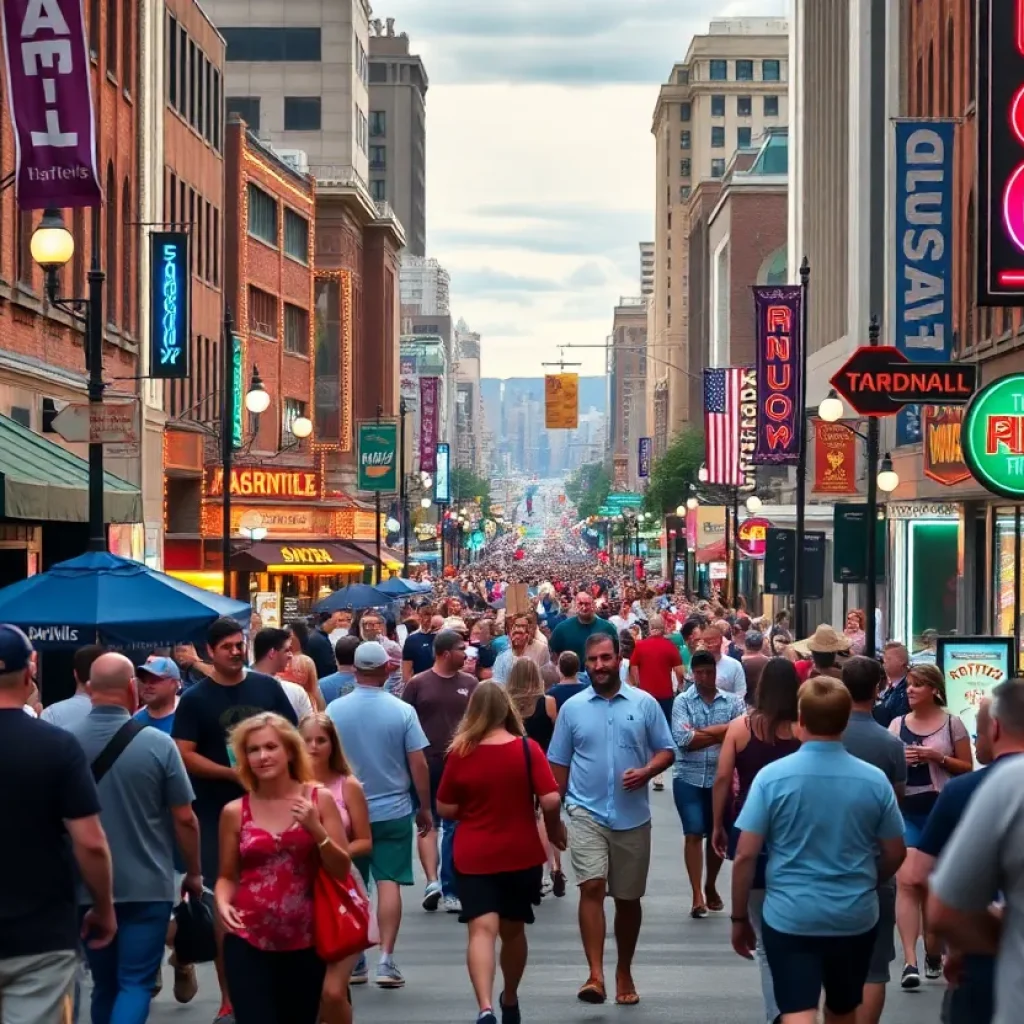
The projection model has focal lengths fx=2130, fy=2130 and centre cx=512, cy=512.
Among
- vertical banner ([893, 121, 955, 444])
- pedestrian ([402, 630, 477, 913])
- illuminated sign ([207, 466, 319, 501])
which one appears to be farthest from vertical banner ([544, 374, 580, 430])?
pedestrian ([402, 630, 477, 913])

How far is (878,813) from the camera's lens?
847 centimetres

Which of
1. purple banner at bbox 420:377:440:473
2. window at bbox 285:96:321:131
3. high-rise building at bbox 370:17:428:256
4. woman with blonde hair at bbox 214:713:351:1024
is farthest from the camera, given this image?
high-rise building at bbox 370:17:428:256

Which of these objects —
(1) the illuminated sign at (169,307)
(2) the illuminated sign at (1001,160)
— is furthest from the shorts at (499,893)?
(1) the illuminated sign at (169,307)

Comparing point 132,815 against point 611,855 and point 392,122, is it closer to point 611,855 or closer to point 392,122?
point 611,855

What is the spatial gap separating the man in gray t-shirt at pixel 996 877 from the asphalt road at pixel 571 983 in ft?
17.6

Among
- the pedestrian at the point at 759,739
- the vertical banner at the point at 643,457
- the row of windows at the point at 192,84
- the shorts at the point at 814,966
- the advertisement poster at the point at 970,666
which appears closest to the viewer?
the shorts at the point at 814,966

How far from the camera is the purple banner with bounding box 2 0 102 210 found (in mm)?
21516

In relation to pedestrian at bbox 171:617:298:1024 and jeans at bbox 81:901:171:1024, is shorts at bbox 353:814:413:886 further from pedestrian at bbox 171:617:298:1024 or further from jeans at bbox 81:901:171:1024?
jeans at bbox 81:901:171:1024

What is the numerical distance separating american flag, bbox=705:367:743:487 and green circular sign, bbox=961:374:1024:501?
41414 millimetres

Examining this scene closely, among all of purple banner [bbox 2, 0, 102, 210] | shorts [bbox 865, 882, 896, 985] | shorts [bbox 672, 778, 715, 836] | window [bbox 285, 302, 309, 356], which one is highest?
window [bbox 285, 302, 309, 356]

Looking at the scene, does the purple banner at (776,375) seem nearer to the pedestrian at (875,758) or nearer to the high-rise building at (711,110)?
the pedestrian at (875,758)

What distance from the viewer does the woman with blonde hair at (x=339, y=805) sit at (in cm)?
861

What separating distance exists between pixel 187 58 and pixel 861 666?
124 feet

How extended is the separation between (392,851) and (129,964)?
3296 mm
